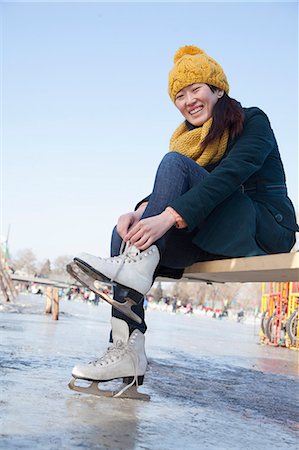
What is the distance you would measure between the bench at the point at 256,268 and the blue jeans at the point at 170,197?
→ 135 millimetres

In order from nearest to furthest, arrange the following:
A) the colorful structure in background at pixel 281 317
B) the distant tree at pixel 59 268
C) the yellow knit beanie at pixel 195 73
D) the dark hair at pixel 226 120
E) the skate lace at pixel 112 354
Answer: the skate lace at pixel 112 354, the dark hair at pixel 226 120, the yellow knit beanie at pixel 195 73, the colorful structure in background at pixel 281 317, the distant tree at pixel 59 268

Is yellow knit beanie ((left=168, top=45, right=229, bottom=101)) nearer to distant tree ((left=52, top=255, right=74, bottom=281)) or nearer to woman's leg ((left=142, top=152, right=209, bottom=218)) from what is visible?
woman's leg ((left=142, top=152, right=209, bottom=218))

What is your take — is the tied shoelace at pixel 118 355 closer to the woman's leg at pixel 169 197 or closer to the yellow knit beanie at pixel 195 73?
the woman's leg at pixel 169 197

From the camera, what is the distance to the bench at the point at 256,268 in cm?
175

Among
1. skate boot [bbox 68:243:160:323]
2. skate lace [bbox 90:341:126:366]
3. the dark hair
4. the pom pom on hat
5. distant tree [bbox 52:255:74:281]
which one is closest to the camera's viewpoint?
skate boot [bbox 68:243:160:323]

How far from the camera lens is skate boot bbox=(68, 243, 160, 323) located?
65.7 inches

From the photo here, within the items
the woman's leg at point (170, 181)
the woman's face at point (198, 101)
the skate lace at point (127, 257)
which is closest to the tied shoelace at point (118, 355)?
the skate lace at point (127, 257)

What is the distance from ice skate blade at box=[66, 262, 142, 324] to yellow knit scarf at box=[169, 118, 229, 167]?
707mm

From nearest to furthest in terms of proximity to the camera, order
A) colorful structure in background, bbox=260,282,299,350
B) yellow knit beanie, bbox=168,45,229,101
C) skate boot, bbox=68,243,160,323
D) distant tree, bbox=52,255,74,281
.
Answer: skate boot, bbox=68,243,160,323 < yellow knit beanie, bbox=168,45,229,101 < colorful structure in background, bbox=260,282,299,350 < distant tree, bbox=52,255,74,281

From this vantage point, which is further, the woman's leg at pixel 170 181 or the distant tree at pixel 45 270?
the distant tree at pixel 45 270

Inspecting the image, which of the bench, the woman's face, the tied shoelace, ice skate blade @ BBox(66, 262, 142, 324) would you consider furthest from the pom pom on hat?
the tied shoelace

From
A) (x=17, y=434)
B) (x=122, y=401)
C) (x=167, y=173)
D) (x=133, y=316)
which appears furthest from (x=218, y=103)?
(x=17, y=434)

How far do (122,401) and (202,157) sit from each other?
0.98m

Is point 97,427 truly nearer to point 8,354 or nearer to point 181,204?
point 181,204
